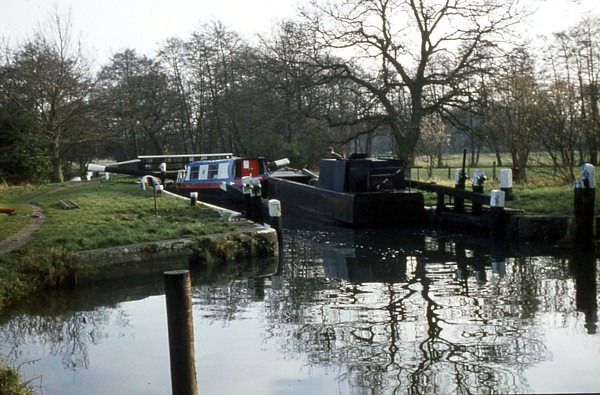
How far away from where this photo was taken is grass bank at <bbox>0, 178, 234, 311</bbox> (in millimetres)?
9625

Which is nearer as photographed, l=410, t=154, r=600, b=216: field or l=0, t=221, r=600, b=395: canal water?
l=0, t=221, r=600, b=395: canal water

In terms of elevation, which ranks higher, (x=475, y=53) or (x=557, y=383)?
(x=475, y=53)

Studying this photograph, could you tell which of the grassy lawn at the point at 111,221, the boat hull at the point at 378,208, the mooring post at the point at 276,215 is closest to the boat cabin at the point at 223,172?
the grassy lawn at the point at 111,221

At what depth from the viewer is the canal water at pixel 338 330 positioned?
6230 millimetres

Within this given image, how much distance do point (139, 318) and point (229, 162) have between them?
55.5ft

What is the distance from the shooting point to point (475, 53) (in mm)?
24094

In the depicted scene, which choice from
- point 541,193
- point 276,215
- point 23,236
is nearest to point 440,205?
point 541,193

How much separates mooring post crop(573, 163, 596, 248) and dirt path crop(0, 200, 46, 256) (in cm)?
939

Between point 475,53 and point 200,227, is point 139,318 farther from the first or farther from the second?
point 475,53

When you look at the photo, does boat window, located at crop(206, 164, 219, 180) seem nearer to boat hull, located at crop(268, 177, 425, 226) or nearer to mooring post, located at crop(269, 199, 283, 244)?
boat hull, located at crop(268, 177, 425, 226)

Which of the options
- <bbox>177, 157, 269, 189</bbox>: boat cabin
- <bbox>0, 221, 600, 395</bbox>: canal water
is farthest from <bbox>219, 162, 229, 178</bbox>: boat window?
<bbox>0, 221, 600, 395</bbox>: canal water

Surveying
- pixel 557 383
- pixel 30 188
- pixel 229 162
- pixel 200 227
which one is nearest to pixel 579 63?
pixel 229 162

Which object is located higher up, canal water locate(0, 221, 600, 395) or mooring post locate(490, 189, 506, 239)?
mooring post locate(490, 189, 506, 239)

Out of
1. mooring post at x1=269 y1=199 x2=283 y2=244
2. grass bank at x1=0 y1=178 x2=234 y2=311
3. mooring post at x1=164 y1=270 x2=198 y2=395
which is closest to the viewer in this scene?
mooring post at x1=164 y1=270 x2=198 y2=395
